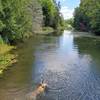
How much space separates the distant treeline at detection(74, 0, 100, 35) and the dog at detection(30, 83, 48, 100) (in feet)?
196

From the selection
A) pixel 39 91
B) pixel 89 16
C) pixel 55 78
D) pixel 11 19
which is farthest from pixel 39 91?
pixel 89 16

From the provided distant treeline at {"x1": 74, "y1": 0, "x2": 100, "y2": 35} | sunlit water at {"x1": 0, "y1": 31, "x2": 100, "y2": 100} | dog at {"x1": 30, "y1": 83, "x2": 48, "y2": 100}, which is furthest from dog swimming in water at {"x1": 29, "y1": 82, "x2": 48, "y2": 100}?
distant treeline at {"x1": 74, "y1": 0, "x2": 100, "y2": 35}

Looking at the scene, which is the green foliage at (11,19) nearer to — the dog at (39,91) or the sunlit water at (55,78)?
the sunlit water at (55,78)

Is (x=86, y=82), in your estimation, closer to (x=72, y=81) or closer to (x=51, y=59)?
(x=72, y=81)

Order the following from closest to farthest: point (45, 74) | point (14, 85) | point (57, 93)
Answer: point (57, 93) → point (14, 85) → point (45, 74)

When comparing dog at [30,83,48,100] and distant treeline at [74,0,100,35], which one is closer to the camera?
dog at [30,83,48,100]

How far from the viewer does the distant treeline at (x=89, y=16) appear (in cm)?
7912

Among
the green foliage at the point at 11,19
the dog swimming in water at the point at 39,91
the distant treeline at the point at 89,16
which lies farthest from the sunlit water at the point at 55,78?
the distant treeline at the point at 89,16

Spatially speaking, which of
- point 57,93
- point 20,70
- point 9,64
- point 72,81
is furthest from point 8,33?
point 57,93

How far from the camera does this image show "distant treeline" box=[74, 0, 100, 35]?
7912cm

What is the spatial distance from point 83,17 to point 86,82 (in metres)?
88.3

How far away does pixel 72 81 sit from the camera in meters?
20.9

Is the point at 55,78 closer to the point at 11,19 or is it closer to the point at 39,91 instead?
the point at 39,91

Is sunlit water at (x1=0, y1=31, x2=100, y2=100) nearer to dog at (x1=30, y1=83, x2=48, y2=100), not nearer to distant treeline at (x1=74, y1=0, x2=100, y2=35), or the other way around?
dog at (x1=30, y1=83, x2=48, y2=100)
